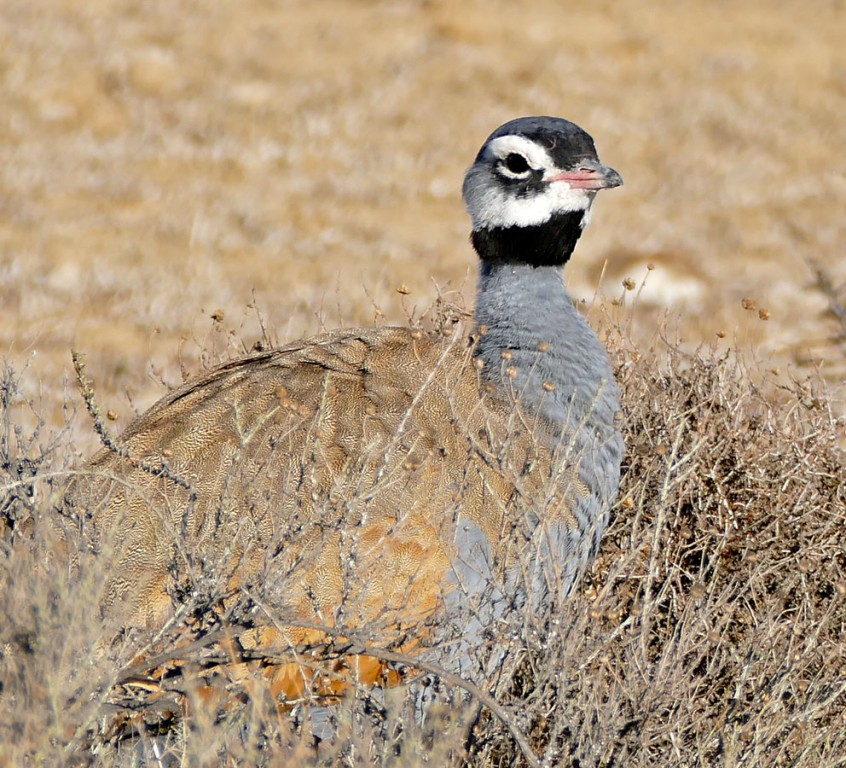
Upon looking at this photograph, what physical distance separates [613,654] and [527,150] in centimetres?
172

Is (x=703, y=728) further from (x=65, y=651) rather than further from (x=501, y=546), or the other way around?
(x=65, y=651)

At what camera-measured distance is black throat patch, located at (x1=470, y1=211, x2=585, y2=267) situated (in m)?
4.78

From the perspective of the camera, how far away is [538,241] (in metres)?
4.78

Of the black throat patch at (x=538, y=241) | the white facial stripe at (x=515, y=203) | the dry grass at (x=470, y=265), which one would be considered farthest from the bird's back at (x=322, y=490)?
the white facial stripe at (x=515, y=203)

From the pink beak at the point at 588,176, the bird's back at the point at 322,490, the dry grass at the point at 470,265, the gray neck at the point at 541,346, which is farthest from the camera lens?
the pink beak at the point at 588,176

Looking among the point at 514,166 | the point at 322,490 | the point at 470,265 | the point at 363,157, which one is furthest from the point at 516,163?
the point at 363,157

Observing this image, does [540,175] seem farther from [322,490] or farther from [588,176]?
[322,490]

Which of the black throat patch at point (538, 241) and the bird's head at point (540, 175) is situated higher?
the bird's head at point (540, 175)

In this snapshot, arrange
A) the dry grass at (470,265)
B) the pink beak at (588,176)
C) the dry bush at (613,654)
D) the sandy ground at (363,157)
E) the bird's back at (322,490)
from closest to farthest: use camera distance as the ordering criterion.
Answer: the dry bush at (613,654)
the dry grass at (470,265)
the bird's back at (322,490)
the pink beak at (588,176)
the sandy ground at (363,157)

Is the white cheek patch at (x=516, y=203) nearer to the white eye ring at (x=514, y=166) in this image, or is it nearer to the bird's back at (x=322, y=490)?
the white eye ring at (x=514, y=166)

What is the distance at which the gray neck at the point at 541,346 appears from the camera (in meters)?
4.48

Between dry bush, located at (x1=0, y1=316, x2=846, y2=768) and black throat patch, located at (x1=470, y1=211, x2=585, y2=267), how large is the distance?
480 millimetres

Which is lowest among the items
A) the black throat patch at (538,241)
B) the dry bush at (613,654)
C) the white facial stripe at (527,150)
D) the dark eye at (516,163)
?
the dry bush at (613,654)

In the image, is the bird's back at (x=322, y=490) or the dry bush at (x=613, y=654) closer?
the dry bush at (x=613, y=654)
